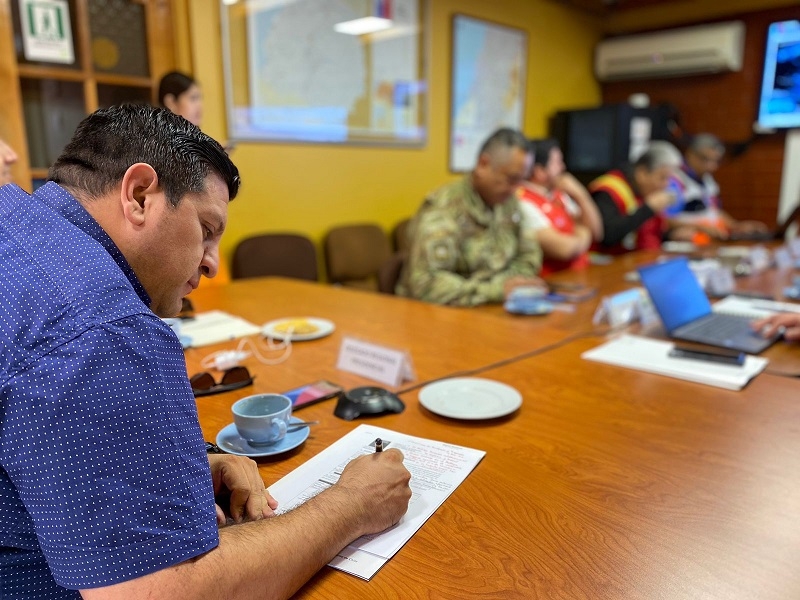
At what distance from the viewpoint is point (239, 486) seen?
0.80 m

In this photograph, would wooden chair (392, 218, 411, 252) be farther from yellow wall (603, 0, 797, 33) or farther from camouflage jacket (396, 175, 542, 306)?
yellow wall (603, 0, 797, 33)

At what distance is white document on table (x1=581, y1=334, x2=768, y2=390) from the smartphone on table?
0.69 metres

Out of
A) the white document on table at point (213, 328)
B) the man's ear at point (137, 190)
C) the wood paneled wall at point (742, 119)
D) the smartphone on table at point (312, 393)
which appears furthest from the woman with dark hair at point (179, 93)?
the wood paneled wall at point (742, 119)

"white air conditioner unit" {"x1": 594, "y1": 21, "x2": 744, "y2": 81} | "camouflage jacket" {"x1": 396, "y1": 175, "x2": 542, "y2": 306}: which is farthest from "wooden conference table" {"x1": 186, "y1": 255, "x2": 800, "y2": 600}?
"white air conditioner unit" {"x1": 594, "y1": 21, "x2": 744, "y2": 81}

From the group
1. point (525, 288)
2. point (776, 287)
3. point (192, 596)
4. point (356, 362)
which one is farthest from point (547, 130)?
point (192, 596)

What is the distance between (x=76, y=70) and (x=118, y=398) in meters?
2.92

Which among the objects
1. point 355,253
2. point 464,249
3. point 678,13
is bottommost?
point 355,253

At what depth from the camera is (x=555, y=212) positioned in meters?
3.06

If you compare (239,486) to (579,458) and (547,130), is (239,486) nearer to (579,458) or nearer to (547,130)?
(579,458)

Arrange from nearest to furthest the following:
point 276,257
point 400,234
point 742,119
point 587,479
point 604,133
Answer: point 587,479 → point 276,257 → point 400,234 → point 604,133 → point 742,119

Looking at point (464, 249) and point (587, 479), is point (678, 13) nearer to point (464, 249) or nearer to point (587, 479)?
point (464, 249)

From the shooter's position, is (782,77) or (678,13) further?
(678,13)

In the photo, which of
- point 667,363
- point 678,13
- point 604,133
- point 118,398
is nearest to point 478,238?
point 667,363

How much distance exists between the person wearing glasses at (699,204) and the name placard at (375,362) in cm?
347
